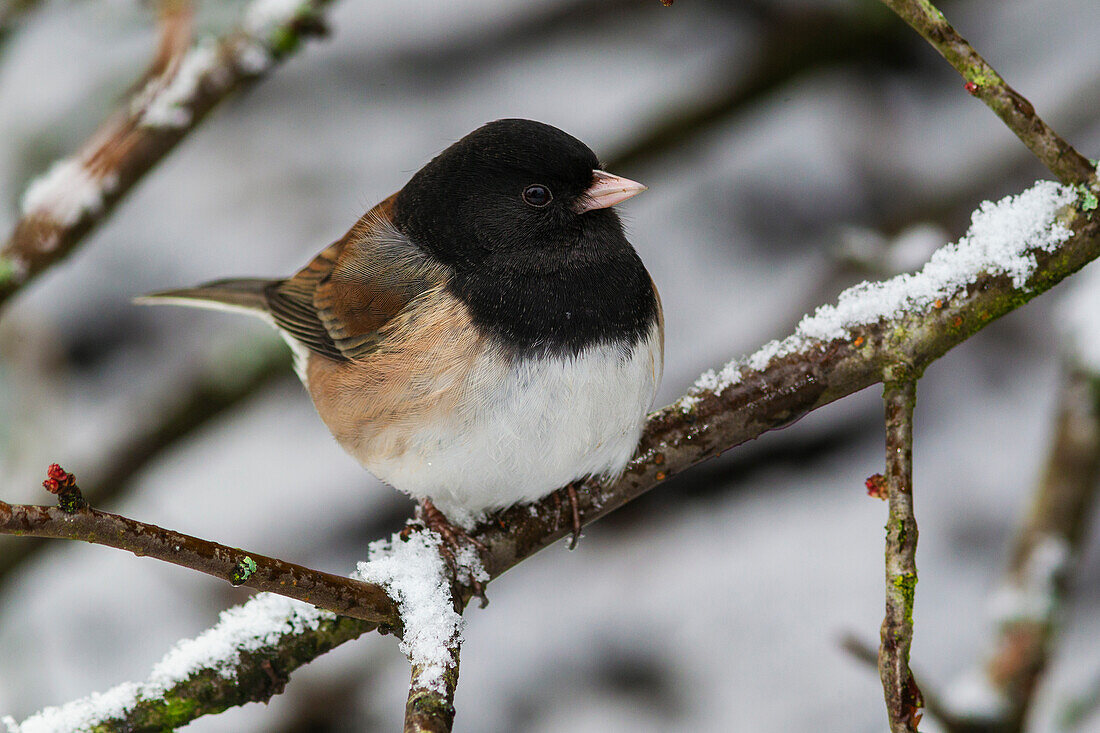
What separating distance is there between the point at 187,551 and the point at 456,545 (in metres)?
0.78

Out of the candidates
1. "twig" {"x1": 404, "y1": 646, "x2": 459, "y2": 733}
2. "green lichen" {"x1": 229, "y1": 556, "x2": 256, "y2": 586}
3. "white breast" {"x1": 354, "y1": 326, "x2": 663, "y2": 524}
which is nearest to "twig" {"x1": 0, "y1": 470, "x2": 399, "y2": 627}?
"green lichen" {"x1": 229, "y1": 556, "x2": 256, "y2": 586}

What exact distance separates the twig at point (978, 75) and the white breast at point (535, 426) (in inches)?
29.6

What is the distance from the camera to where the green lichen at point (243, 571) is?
Result: 116 centimetres

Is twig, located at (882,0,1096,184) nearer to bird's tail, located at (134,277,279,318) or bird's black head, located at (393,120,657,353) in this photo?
bird's black head, located at (393,120,657,353)

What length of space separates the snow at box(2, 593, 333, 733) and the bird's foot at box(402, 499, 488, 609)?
236 millimetres

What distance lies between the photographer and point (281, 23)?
8.54 ft

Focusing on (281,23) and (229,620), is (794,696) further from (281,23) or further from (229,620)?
(281,23)

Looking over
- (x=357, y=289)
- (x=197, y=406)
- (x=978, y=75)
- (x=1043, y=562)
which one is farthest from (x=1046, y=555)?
(x=197, y=406)

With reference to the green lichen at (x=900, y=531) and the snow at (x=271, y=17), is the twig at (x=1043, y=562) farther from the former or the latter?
the snow at (x=271, y=17)

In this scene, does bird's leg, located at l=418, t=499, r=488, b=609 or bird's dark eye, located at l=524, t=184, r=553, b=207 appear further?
bird's dark eye, located at l=524, t=184, r=553, b=207

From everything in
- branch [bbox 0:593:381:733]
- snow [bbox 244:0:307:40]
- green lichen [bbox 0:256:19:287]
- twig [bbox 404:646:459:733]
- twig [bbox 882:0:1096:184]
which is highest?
snow [bbox 244:0:307:40]

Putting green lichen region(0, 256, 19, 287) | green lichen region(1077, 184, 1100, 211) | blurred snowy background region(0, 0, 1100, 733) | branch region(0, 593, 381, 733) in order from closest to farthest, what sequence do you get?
branch region(0, 593, 381, 733) < green lichen region(1077, 184, 1100, 211) < green lichen region(0, 256, 19, 287) < blurred snowy background region(0, 0, 1100, 733)

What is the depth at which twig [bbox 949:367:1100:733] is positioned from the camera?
2.21m

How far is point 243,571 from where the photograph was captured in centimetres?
118
